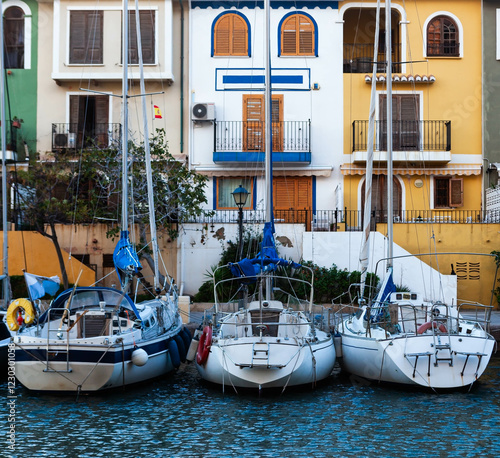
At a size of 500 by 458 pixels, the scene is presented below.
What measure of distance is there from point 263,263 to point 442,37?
1725 cm

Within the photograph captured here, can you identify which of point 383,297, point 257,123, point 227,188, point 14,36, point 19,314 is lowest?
point 19,314

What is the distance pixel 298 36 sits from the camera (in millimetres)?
30625

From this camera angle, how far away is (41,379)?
50.5 ft

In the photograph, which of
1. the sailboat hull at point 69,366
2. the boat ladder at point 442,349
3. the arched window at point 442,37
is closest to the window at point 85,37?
the arched window at point 442,37

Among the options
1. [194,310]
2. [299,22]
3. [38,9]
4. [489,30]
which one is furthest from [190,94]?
[489,30]

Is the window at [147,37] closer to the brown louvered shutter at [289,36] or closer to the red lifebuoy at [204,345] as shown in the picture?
the brown louvered shutter at [289,36]

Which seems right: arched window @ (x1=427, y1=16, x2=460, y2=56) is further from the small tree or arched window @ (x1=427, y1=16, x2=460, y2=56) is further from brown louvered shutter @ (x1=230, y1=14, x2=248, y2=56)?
the small tree

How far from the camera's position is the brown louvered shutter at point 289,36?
30.6 metres

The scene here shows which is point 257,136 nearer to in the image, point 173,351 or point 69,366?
point 173,351

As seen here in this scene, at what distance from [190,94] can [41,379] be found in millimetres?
17469

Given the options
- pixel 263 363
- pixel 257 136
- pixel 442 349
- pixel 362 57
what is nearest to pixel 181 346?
pixel 263 363

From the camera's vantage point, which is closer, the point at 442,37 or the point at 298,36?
the point at 298,36

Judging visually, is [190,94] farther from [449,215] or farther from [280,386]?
[280,386]

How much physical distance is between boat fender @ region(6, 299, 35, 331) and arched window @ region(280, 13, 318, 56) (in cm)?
1762
